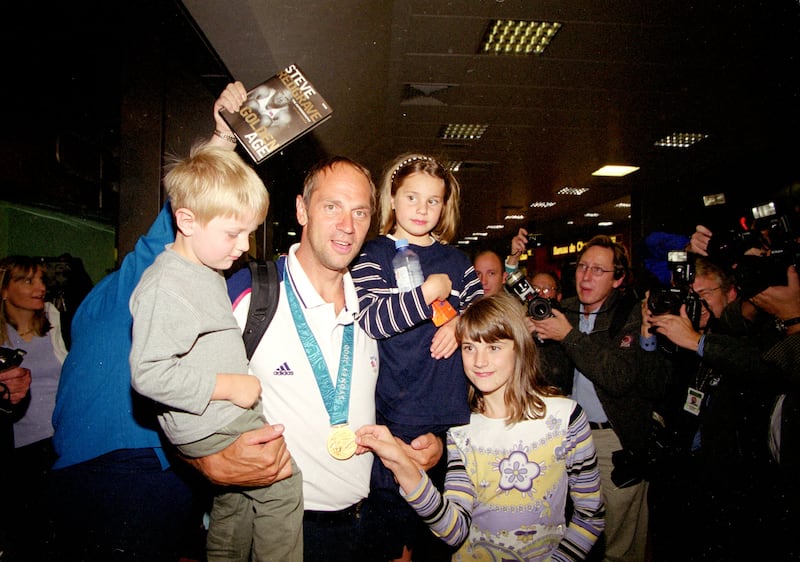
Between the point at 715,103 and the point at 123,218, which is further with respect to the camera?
the point at 715,103

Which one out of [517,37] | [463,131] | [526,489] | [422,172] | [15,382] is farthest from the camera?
[463,131]

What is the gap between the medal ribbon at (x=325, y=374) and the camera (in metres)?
1.62

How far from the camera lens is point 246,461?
4.58 feet

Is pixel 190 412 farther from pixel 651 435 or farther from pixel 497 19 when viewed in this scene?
pixel 497 19

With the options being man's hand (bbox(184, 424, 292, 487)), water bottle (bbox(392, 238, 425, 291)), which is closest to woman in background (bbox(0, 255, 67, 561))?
man's hand (bbox(184, 424, 292, 487))

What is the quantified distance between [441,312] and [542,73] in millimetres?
3969

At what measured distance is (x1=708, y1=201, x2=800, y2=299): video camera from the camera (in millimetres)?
2418

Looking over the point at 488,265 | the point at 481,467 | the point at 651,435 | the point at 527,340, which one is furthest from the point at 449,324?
the point at 488,265

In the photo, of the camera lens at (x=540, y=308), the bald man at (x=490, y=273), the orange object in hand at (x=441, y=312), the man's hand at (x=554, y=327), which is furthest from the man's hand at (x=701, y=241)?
the orange object in hand at (x=441, y=312)

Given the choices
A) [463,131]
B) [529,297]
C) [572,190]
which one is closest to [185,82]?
[529,297]

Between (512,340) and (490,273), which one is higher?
(490,273)

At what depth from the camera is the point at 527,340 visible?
6.73 feet

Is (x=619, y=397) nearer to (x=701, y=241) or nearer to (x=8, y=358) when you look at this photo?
(x=701, y=241)

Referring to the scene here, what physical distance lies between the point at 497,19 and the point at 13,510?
5.01 meters
